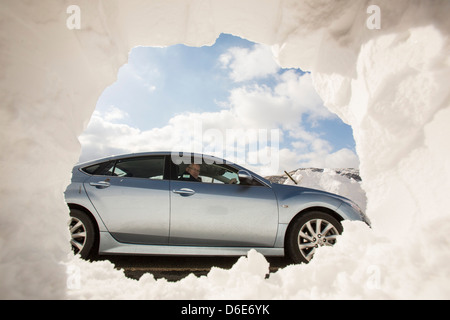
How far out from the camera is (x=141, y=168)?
343 centimetres

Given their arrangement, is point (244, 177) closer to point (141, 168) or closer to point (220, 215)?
point (220, 215)

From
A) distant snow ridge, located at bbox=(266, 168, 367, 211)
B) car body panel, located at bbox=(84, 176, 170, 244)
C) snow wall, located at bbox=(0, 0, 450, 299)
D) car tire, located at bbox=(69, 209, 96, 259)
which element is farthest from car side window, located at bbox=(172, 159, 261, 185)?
distant snow ridge, located at bbox=(266, 168, 367, 211)

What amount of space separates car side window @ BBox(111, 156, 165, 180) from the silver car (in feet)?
0.05

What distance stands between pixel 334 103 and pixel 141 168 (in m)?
2.75

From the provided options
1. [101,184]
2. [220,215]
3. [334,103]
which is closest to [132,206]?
[101,184]

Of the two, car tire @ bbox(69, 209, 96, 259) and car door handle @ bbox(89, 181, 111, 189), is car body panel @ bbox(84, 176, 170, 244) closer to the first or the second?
car door handle @ bbox(89, 181, 111, 189)

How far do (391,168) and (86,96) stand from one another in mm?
1895

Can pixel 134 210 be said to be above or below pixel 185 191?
below

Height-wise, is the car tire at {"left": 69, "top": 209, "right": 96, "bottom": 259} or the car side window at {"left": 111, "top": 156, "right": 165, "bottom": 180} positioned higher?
the car side window at {"left": 111, "top": 156, "right": 165, "bottom": 180}

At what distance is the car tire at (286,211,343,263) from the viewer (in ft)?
10.3
